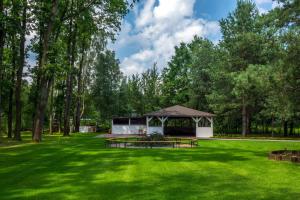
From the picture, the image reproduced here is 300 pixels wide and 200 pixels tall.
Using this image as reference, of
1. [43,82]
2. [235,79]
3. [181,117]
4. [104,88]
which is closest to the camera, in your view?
[43,82]

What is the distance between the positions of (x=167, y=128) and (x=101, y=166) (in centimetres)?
3299

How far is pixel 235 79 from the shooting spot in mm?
42688

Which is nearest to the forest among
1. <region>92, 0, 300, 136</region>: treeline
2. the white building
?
<region>92, 0, 300, 136</region>: treeline

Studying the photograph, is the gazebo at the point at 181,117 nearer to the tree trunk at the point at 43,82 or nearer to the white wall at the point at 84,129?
the white wall at the point at 84,129

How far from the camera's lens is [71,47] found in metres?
45.8

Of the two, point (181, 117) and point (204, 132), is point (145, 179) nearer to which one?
point (204, 132)

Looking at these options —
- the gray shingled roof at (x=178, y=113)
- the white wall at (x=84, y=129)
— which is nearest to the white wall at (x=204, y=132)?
the gray shingled roof at (x=178, y=113)

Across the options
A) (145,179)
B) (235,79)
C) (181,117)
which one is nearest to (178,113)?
(181,117)

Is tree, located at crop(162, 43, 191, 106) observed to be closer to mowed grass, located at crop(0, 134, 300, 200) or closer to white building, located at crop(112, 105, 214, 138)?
white building, located at crop(112, 105, 214, 138)

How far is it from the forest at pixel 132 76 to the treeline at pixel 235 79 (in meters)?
0.07

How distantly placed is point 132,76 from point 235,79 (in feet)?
104

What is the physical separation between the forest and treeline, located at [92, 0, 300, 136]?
0.24 ft

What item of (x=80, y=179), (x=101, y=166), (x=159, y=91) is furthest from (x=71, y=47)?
(x=80, y=179)

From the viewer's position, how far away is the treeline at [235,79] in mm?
21344
